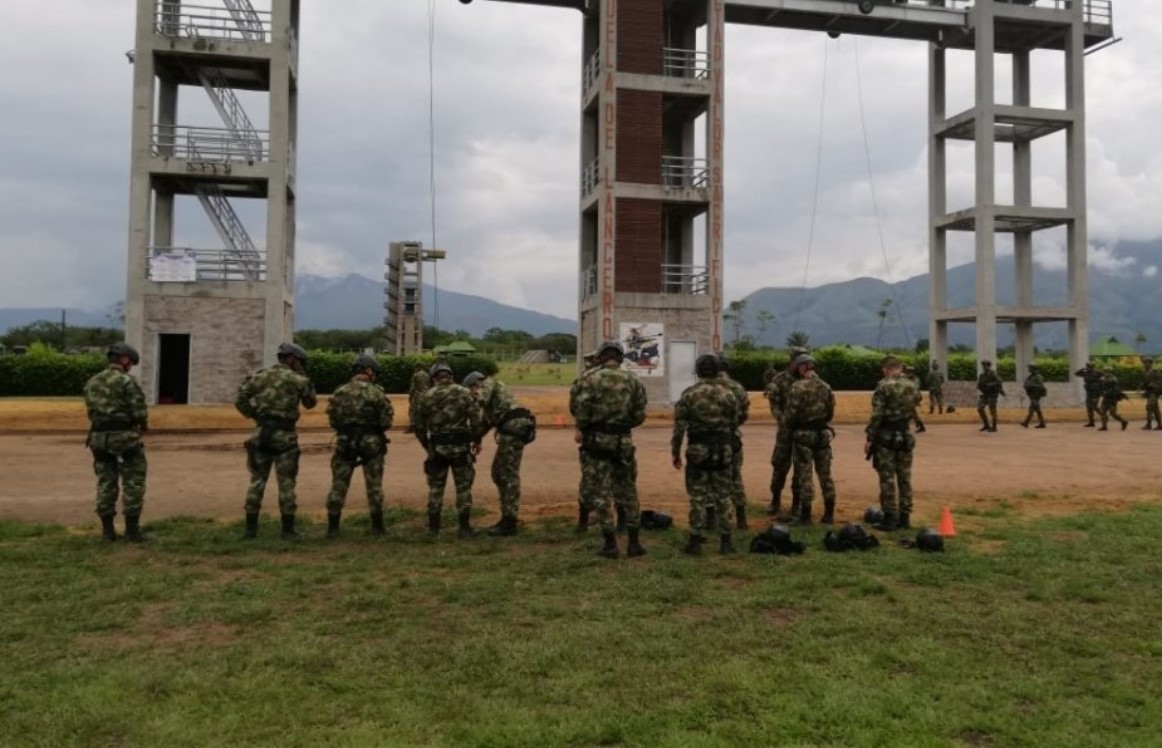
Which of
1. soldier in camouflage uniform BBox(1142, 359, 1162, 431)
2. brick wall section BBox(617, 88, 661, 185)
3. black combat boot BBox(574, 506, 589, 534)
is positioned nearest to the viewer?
black combat boot BBox(574, 506, 589, 534)

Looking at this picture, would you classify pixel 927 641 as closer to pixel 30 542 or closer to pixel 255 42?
pixel 30 542

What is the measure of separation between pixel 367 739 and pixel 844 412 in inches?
1038

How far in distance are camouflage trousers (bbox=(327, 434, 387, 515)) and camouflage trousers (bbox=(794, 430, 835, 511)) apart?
4.73m

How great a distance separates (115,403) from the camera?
27.0ft

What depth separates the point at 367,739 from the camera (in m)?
3.76

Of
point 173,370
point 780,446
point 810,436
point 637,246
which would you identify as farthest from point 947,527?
point 173,370

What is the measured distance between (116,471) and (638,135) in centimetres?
2291

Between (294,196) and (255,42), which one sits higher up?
(255,42)

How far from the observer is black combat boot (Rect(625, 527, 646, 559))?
758 centimetres

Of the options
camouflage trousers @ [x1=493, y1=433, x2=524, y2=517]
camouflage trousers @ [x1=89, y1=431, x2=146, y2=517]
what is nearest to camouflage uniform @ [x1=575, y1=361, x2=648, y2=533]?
camouflage trousers @ [x1=493, y1=433, x2=524, y2=517]

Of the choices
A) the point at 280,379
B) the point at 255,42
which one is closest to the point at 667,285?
the point at 255,42

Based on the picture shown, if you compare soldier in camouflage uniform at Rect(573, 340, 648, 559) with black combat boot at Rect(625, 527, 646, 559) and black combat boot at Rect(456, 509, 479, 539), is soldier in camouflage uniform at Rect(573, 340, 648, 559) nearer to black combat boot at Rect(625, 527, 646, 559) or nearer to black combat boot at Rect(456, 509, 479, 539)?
black combat boot at Rect(625, 527, 646, 559)

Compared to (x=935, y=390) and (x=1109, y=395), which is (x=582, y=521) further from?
(x=935, y=390)

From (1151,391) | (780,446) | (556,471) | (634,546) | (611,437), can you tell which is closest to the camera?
(634,546)
